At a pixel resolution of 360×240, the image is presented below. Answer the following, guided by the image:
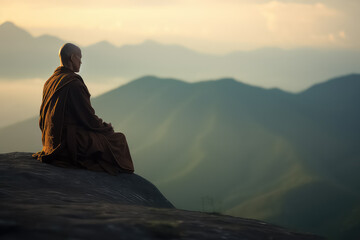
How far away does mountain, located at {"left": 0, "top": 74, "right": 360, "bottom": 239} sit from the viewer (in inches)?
2859

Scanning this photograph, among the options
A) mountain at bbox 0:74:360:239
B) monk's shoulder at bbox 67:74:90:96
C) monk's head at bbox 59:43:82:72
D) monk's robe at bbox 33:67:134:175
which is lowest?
monk's robe at bbox 33:67:134:175

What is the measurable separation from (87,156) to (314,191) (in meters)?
71.9

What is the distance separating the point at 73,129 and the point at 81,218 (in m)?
3.81

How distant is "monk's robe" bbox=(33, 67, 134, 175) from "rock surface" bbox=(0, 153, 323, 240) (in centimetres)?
74

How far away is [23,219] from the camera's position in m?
3.29

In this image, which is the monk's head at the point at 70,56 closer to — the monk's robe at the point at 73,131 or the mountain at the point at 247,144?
the monk's robe at the point at 73,131

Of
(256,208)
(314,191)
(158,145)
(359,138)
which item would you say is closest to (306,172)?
(314,191)

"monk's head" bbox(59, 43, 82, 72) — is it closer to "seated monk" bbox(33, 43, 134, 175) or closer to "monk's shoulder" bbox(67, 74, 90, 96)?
"seated monk" bbox(33, 43, 134, 175)

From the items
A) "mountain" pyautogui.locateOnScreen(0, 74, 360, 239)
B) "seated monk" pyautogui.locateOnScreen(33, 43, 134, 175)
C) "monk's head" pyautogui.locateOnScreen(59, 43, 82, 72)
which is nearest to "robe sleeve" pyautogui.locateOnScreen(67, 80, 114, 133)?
"seated monk" pyautogui.locateOnScreen(33, 43, 134, 175)

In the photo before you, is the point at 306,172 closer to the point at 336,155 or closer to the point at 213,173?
the point at 336,155

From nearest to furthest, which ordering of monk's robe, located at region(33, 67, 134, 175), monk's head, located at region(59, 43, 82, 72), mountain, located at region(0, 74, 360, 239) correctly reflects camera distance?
monk's robe, located at region(33, 67, 134, 175) < monk's head, located at region(59, 43, 82, 72) < mountain, located at region(0, 74, 360, 239)

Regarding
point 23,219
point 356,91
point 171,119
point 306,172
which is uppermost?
point 356,91

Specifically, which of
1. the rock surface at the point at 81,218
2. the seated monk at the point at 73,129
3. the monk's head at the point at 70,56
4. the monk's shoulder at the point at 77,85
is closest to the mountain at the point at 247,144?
the seated monk at the point at 73,129

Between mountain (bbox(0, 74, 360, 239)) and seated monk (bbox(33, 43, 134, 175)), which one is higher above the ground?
mountain (bbox(0, 74, 360, 239))
